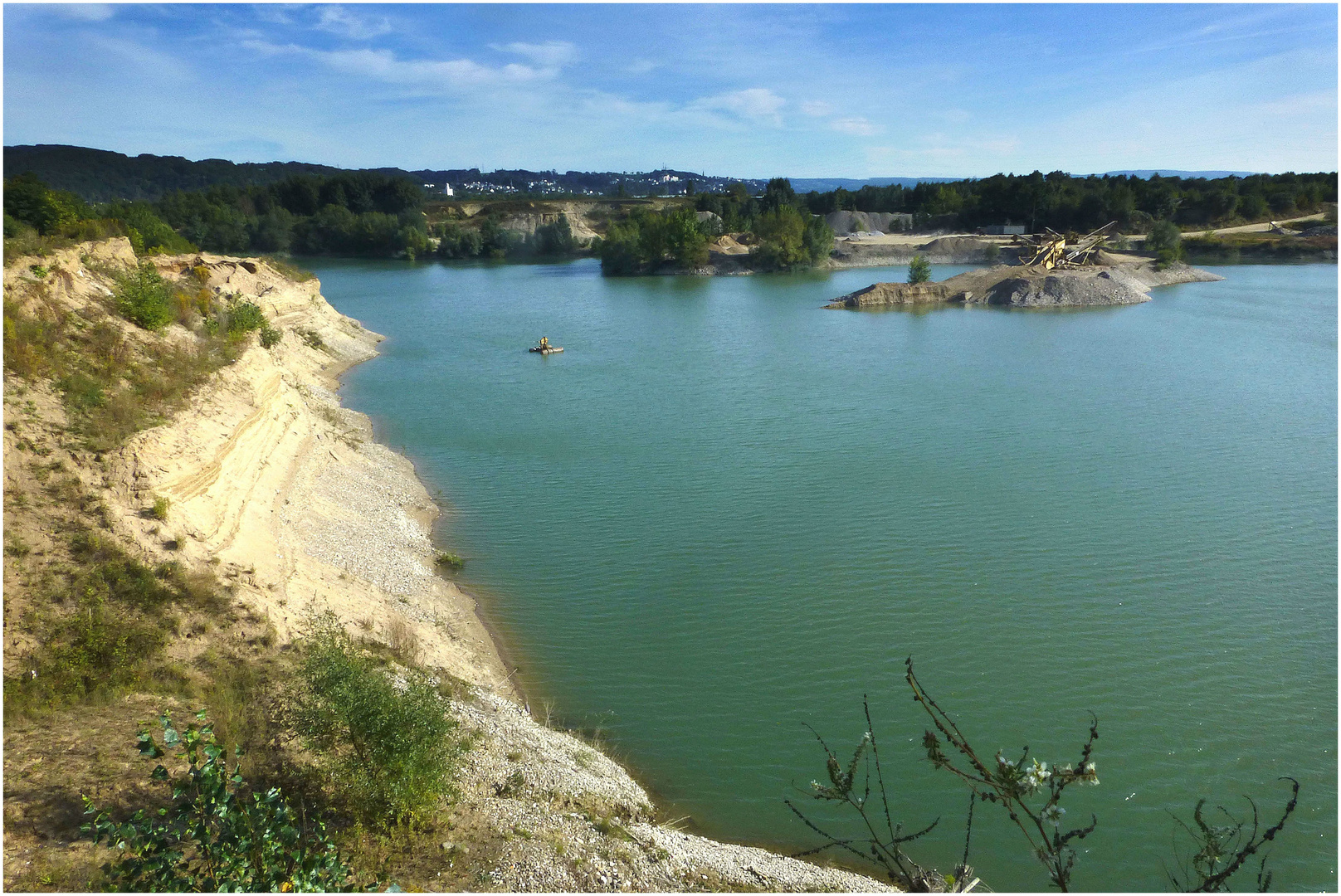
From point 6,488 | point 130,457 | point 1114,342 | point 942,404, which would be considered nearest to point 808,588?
point 130,457

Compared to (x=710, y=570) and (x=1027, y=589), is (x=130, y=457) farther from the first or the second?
(x=1027, y=589)

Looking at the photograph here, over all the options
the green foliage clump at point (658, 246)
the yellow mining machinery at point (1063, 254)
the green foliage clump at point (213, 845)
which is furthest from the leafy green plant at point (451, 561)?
the green foliage clump at point (658, 246)

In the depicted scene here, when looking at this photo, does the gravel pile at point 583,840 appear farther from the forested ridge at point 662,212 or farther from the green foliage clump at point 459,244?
the green foliage clump at point 459,244

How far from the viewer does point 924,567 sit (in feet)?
43.9

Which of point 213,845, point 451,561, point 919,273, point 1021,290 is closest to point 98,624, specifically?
point 213,845

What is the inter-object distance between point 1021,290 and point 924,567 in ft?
115

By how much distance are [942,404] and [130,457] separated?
1974 cm

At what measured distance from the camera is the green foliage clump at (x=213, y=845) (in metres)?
4.91

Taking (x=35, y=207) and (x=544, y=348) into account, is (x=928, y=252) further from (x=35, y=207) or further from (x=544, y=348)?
(x=35, y=207)

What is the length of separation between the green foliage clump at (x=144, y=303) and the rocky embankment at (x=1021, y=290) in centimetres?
3458

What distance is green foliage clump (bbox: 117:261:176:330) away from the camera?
44.7ft

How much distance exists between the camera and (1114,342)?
108ft

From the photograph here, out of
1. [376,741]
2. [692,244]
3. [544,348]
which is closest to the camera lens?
[376,741]

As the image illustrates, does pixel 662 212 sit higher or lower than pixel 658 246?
higher
